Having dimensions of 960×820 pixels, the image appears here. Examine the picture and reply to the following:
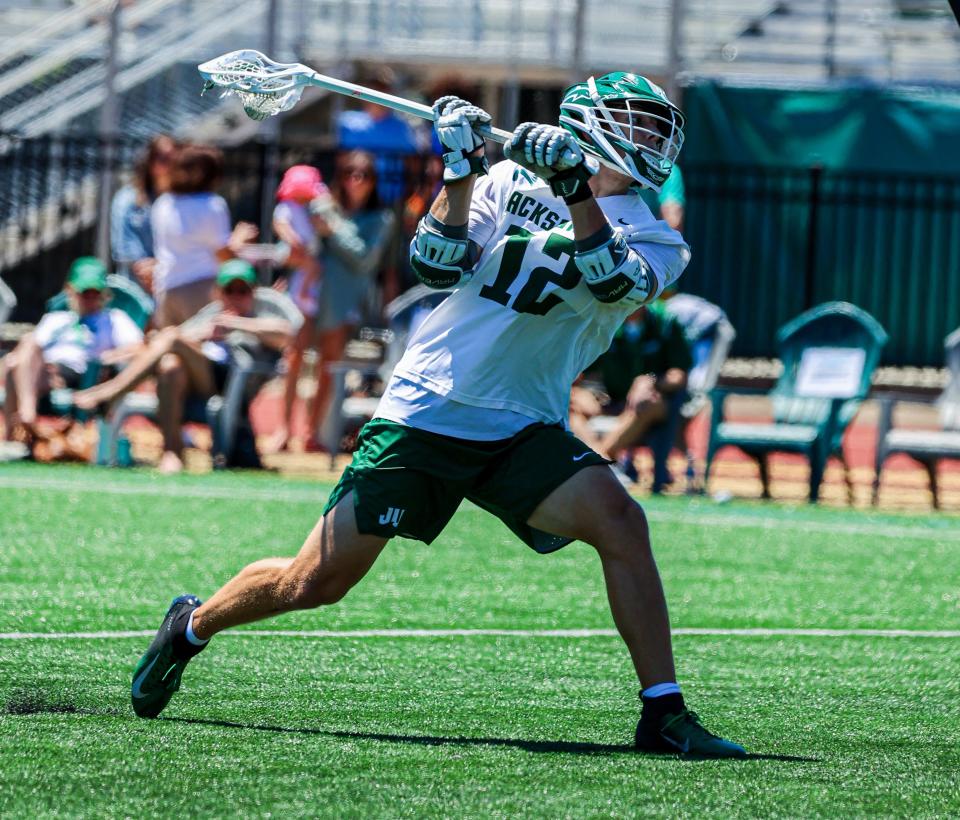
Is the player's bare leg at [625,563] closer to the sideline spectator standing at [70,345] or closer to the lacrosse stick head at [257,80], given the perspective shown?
the lacrosse stick head at [257,80]

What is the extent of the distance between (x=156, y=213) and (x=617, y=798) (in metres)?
9.08

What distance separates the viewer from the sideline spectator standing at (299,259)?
13125mm

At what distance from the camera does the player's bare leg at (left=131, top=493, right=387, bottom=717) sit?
16.6ft

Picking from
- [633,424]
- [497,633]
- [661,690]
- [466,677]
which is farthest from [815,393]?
[661,690]

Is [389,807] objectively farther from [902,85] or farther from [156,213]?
[902,85]

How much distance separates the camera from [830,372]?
498 inches

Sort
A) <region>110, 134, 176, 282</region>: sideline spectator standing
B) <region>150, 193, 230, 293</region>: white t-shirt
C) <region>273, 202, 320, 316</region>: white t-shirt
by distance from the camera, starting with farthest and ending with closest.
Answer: <region>110, 134, 176, 282</region>: sideline spectator standing
<region>273, 202, 320, 316</region>: white t-shirt
<region>150, 193, 230, 293</region>: white t-shirt

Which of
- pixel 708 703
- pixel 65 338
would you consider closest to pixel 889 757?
pixel 708 703

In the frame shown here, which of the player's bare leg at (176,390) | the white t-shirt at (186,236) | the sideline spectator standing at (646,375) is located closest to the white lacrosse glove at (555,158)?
the sideline spectator standing at (646,375)

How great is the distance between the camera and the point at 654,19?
64.8ft

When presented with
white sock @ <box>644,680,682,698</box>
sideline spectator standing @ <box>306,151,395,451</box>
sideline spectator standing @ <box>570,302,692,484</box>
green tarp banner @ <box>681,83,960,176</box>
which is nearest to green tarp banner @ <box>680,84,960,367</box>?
green tarp banner @ <box>681,83,960,176</box>

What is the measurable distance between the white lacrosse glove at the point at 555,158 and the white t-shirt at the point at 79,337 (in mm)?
7800

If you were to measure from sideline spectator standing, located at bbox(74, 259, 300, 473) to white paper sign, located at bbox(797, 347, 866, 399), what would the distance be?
3.54m

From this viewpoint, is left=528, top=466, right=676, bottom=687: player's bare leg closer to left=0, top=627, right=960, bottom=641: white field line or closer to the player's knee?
the player's knee
